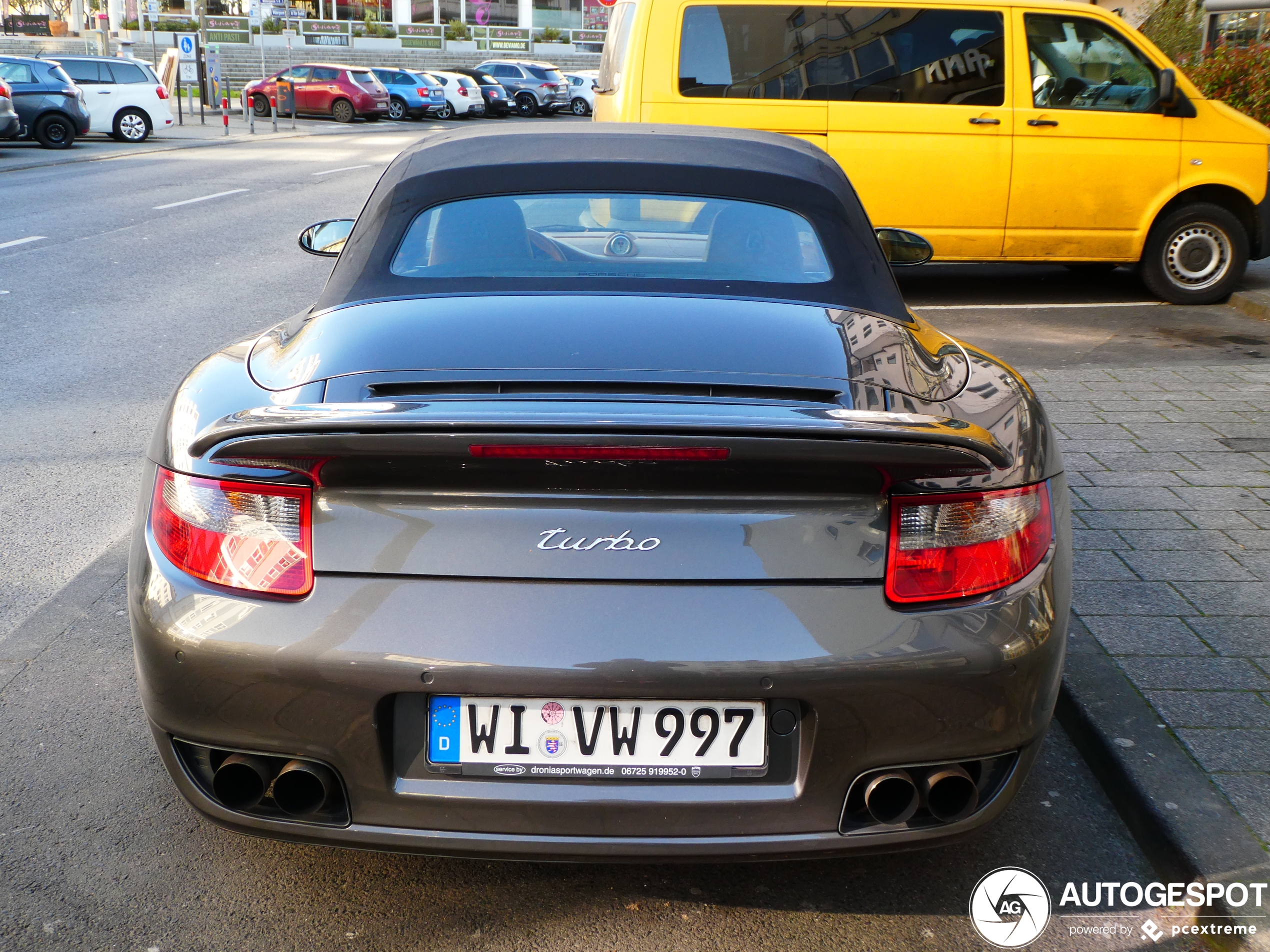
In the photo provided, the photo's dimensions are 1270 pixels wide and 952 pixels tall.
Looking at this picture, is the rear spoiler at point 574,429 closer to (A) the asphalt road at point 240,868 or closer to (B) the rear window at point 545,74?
(A) the asphalt road at point 240,868

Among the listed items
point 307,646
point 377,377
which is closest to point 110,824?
point 307,646

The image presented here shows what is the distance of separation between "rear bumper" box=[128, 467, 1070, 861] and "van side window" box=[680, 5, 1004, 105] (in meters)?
6.95

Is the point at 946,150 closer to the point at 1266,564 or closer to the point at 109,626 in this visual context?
the point at 1266,564

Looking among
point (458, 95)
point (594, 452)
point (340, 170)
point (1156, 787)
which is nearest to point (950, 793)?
point (1156, 787)

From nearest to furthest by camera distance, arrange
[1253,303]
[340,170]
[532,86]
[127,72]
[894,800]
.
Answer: [894,800] < [1253,303] < [340,170] < [127,72] < [532,86]

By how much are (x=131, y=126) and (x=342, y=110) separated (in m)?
13.8

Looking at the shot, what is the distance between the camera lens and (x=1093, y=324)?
8453 mm

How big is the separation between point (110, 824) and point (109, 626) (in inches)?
44.7

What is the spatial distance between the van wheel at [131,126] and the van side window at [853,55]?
19869mm

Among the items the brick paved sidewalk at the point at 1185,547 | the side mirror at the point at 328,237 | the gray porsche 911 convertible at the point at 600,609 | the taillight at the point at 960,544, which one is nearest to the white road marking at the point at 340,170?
the brick paved sidewalk at the point at 1185,547

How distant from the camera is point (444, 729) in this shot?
6.68ft

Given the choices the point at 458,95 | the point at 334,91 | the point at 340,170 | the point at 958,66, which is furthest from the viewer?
the point at 458,95

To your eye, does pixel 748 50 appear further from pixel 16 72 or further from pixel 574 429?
pixel 16 72

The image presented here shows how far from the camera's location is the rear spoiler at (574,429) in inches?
74.7
